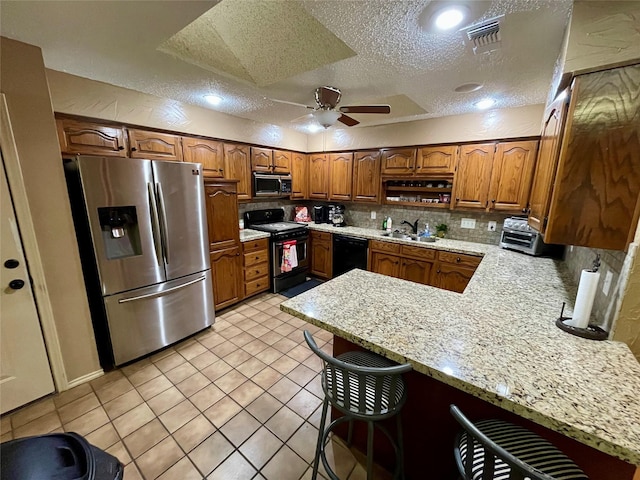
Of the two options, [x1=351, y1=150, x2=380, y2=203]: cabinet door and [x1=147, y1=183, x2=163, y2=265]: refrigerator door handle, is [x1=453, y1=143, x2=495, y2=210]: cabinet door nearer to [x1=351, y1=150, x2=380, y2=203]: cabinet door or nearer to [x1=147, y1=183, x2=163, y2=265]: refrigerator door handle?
[x1=351, y1=150, x2=380, y2=203]: cabinet door

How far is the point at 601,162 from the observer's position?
3.68 feet

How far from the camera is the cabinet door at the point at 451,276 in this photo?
120 inches

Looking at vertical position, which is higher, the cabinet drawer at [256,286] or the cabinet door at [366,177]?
the cabinet door at [366,177]

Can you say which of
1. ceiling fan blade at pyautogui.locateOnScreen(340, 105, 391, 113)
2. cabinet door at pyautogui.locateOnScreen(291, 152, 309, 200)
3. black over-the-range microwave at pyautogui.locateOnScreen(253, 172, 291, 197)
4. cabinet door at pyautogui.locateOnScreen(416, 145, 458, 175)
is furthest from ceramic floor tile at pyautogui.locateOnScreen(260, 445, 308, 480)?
cabinet door at pyautogui.locateOnScreen(291, 152, 309, 200)

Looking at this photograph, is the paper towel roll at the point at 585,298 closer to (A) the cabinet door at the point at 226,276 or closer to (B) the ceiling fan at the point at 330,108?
(B) the ceiling fan at the point at 330,108

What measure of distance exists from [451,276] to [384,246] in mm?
920

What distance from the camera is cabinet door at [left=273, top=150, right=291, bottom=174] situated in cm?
402

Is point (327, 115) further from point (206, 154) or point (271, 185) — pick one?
point (271, 185)

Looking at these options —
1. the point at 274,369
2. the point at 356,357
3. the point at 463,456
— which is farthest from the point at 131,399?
the point at 463,456

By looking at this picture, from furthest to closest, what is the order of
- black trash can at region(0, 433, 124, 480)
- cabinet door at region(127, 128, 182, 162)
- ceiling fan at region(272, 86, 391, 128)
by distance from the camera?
1. cabinet door at region(127, 128, 182, 162)
2. ceiling fan at region(272, 86, 391, 128)
3. black trash can at region(0, 433, 124, 480)

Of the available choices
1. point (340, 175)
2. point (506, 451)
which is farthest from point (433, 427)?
point (340, 175)

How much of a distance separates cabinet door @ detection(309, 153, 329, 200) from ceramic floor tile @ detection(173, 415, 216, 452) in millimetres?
3477

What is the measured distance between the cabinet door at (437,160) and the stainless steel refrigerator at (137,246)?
2.79m

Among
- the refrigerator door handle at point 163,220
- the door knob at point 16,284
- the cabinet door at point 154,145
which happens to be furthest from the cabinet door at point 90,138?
the door knob at point 16,284
